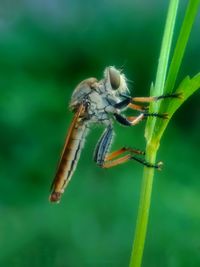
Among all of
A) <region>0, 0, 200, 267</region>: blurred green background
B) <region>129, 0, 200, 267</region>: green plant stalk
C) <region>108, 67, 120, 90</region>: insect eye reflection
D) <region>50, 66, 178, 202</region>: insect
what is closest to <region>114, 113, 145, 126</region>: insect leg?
<region>50, 66, 178, 202</region>: insect

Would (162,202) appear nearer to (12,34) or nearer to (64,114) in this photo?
(64,114)

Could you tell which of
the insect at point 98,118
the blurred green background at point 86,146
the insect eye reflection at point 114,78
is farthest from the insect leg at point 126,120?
the blurred green background at point 86,146

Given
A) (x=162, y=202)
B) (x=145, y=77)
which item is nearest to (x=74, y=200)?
(x=162, y=202)

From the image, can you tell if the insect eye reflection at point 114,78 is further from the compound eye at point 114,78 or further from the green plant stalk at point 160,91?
the green plant stalk at point 160,91

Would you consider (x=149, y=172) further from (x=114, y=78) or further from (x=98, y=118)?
(x=98, y=118)

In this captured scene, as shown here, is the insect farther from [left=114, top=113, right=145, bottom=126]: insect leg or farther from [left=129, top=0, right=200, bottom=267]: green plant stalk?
[left=129, top=0, right=200, bottom=267]: green plant stalk
